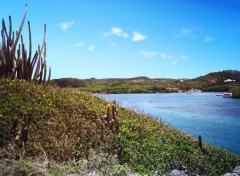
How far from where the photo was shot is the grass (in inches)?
424

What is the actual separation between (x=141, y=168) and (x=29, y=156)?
353cm

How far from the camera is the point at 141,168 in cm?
1092

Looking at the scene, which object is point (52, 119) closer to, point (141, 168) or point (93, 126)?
point (93, 126)

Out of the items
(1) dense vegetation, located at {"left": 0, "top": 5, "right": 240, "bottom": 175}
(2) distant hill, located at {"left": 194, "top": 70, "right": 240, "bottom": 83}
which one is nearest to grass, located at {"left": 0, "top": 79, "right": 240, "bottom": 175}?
(1) dense vegetation, located at {"left": 0, "top": 5, "right": 240, "bottom": 175}

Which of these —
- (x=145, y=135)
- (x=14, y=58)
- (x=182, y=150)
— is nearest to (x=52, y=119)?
(x=145, y=135)

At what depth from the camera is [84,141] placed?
1179 cm

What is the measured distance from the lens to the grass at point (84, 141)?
1076cm

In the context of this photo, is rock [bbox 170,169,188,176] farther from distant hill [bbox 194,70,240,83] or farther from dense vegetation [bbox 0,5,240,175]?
distant hill [bbox 194,70,240,83]

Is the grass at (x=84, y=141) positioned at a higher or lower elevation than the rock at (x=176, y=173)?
higher

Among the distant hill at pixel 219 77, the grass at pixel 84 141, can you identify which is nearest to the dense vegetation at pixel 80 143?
the grass at pixel 84 141

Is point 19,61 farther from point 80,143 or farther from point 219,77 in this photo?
point 219,77

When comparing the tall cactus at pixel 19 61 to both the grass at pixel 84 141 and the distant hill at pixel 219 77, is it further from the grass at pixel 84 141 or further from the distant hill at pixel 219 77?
the distant hill at pixel 219 77

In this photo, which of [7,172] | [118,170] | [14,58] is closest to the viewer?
[7,172]

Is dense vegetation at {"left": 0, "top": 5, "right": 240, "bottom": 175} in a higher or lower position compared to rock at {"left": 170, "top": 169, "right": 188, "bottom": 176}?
higher
